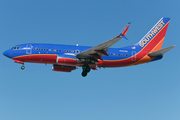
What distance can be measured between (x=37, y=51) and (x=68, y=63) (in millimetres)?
4697

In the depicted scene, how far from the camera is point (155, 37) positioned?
43.3 meters

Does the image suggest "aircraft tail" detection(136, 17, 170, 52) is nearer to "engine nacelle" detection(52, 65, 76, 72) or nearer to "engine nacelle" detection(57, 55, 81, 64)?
"engine nacelle" detection(57, 55, 81, 64)

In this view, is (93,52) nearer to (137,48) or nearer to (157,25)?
(137,48)

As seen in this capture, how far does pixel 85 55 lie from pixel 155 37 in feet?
41.3

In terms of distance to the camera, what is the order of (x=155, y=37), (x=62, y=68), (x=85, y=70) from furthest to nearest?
(x=155, y=37) → (x=62, y=68) → (x=85, y=70)

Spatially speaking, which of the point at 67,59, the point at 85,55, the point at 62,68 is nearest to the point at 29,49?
the point at 67,59

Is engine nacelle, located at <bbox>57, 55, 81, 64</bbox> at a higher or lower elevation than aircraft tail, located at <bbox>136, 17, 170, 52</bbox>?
lower

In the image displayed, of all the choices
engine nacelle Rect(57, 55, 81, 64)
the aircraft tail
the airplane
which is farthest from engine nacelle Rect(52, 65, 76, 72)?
the aircraft tail

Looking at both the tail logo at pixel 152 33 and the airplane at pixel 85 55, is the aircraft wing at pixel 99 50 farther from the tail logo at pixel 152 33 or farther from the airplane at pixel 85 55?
the tail logo at pixel 152 33

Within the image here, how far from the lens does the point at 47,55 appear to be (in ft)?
125

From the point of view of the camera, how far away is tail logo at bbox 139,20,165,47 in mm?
42469

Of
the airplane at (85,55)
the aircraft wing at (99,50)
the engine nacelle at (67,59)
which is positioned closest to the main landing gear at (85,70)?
the airplane at (85,55)

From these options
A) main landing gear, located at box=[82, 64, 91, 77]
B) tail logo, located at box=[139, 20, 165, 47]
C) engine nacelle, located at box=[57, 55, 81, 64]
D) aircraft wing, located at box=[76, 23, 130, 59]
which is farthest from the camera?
tail logo, located at box=[139, 20, 165, 47]

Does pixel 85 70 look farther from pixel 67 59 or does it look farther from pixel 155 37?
pixel 155 37
